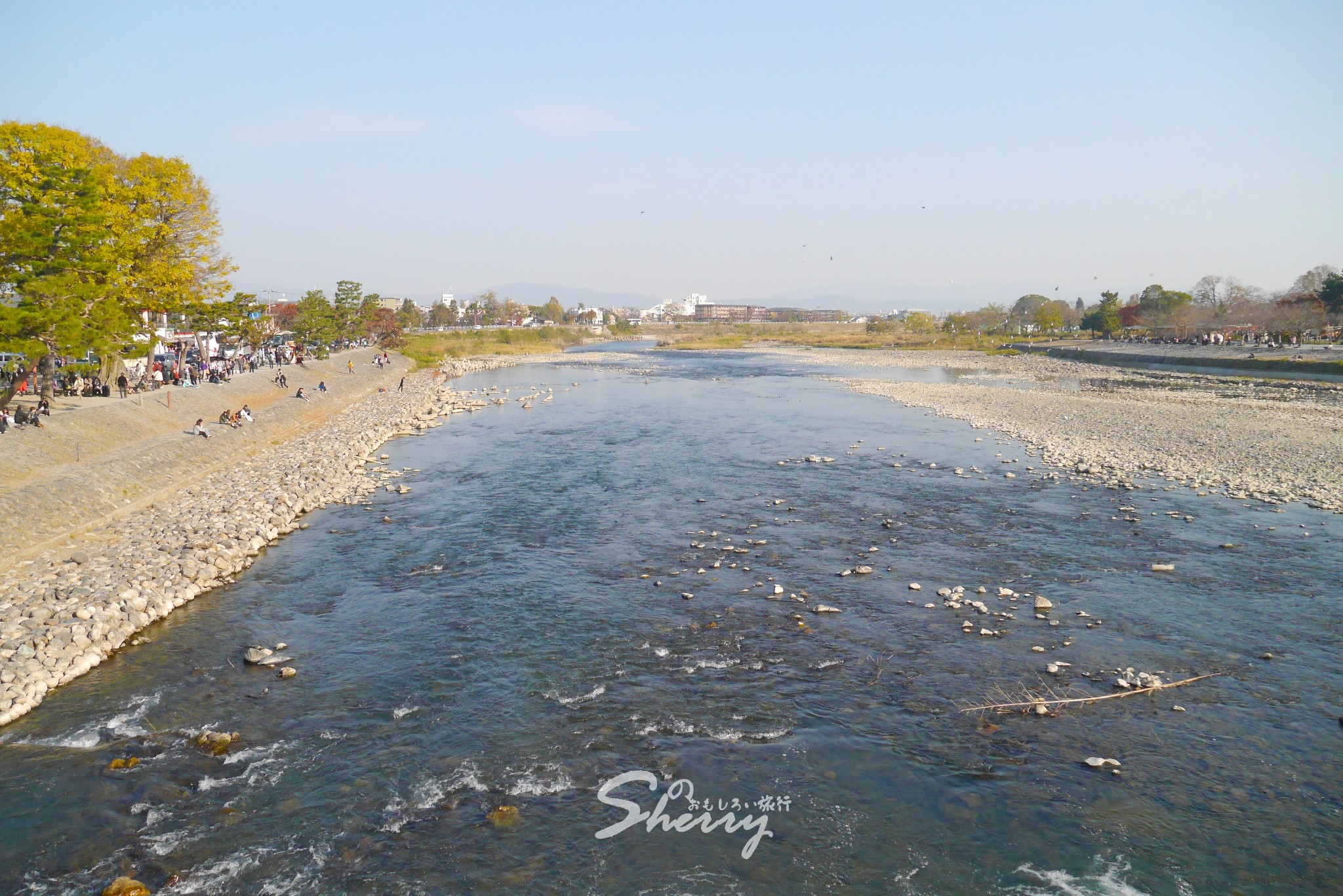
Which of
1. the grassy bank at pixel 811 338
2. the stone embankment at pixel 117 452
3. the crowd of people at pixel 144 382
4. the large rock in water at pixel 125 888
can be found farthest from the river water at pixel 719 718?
the grassy bank at pixel 811 338

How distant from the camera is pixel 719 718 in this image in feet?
34.2

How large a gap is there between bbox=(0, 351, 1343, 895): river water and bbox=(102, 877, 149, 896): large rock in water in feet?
0.68

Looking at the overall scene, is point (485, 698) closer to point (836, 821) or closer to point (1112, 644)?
point (836, 821)

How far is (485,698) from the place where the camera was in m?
11.0

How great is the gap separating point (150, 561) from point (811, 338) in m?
144

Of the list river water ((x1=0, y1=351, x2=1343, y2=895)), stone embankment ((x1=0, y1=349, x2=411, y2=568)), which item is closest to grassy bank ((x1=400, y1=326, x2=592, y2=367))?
stone embankment ((x1=0, y1=349, x2=411, y2=568))

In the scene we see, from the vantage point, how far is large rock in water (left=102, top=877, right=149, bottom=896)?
7.20 meters

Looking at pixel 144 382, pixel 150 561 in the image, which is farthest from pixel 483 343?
pixel 150 561

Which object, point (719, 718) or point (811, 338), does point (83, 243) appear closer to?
point (719, 718)

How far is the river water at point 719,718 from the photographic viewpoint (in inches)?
309

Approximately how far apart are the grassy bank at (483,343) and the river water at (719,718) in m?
68.8

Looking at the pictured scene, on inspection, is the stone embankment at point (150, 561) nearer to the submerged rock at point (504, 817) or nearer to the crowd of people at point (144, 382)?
the crowd of people at point (144, 382)

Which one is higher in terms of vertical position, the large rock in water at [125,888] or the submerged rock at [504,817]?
the submerged rock at [504,817]

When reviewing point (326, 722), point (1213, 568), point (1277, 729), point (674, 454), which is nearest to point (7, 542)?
point (326, 722)
